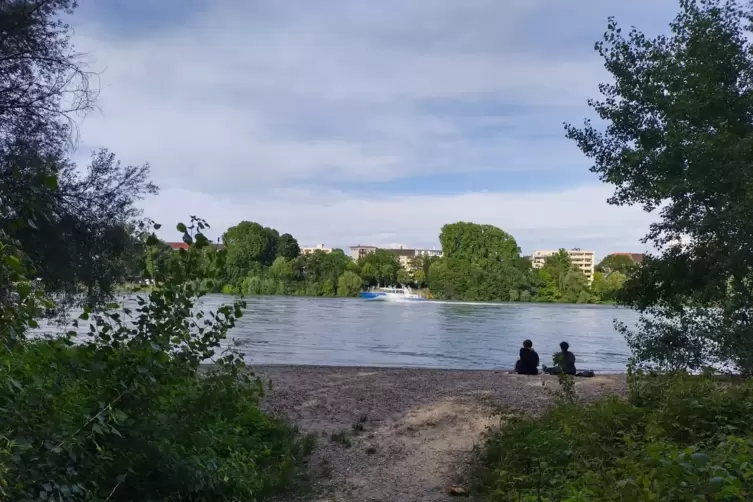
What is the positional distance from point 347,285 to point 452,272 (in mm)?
15859

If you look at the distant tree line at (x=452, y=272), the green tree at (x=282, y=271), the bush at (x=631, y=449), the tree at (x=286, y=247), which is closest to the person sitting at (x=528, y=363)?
the bush at (x=631, y=449)

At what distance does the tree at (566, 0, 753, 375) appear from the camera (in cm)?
828

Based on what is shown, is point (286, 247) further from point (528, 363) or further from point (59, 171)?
point (59, 171)

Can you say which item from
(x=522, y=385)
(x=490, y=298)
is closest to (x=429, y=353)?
(x=522, y=385)

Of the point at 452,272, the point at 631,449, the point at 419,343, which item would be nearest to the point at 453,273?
the point at 452,272

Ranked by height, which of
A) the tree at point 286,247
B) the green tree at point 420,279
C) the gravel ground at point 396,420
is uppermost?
the tree at point 286,247

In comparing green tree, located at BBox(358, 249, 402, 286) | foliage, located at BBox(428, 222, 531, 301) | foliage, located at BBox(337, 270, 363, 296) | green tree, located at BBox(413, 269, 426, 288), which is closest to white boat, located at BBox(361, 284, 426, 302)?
foliage, located at BBox(337, 270, 363, 296)

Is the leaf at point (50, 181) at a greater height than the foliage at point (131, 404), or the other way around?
the leaf at point (50, 181)

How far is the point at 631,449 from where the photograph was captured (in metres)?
4.63

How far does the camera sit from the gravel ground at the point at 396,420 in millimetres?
5453

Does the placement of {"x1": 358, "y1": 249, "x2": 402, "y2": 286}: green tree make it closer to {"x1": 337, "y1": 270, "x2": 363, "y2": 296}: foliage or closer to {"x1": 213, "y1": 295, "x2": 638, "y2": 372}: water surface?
{"x1": 337, "y1": 270, "x2": 363, "y2": 296}: foliage

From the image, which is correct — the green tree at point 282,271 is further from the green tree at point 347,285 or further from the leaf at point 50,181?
the leaf at point 50,181

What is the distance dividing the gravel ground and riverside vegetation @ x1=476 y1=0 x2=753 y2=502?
508 millimetres

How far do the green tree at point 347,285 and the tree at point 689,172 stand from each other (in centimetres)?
8131
